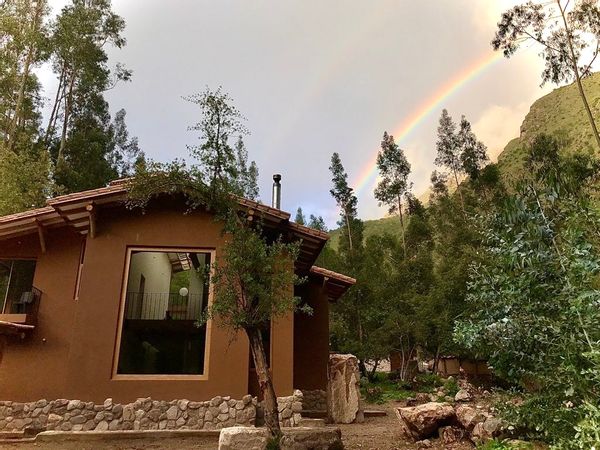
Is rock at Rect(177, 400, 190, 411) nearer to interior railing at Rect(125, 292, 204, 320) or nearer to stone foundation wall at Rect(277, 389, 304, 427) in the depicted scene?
stone foundation wall at Rect(277, 389, 304, 427)

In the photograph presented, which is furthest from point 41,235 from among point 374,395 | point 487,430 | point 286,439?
point 374,395

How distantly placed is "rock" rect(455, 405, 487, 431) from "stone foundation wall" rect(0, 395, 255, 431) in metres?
3.43

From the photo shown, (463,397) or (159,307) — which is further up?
(159,307)

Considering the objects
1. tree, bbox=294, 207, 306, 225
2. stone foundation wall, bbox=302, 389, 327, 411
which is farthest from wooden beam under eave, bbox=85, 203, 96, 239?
tree, bbox=294, 207, 306, 225

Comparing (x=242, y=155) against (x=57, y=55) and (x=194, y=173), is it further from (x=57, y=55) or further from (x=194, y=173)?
(x=194, y=173)

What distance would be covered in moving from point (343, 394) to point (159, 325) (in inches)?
206

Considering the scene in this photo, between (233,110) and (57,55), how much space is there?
2120cm

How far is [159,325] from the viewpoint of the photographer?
39.5ft

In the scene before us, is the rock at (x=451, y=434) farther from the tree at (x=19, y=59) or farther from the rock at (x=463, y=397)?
the tree at (x=19, y=59)

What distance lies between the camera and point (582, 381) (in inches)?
151

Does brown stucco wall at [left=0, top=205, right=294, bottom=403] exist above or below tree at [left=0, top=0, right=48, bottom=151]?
below

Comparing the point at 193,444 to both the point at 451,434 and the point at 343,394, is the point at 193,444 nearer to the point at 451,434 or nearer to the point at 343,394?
the point at 451,434

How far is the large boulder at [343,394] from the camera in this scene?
37.7 ft

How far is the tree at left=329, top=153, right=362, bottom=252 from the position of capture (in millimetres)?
28852
